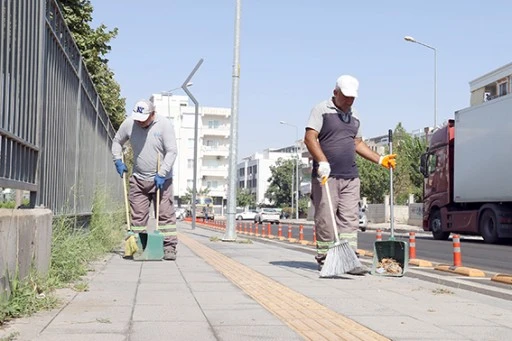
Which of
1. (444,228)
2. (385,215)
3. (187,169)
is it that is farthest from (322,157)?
A: (187,169)

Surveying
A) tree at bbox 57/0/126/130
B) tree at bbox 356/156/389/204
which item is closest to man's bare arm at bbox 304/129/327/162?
tree at bbox 57/0/126/130

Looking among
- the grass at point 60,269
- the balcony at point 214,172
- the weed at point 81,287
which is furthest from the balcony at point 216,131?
the weed at point 81,287

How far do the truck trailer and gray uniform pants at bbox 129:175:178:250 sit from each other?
13806 millimetres

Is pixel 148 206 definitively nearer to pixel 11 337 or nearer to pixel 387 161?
pixel 387 161

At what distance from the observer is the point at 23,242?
5293mm

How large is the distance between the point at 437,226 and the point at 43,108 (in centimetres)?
1947

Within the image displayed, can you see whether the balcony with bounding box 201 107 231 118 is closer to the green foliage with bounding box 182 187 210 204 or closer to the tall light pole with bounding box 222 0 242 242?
the green foliage with bounding box 182 187 210 204

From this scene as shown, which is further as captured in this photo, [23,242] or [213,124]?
[213,124]

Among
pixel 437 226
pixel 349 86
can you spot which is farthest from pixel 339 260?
pixel 437 226

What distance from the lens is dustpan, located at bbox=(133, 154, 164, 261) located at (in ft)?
31.1

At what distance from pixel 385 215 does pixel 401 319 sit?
4973cm

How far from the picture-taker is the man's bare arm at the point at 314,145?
8039mm

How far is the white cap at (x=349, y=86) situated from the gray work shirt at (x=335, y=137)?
0.32m

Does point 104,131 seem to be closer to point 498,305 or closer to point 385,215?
point 498,305
